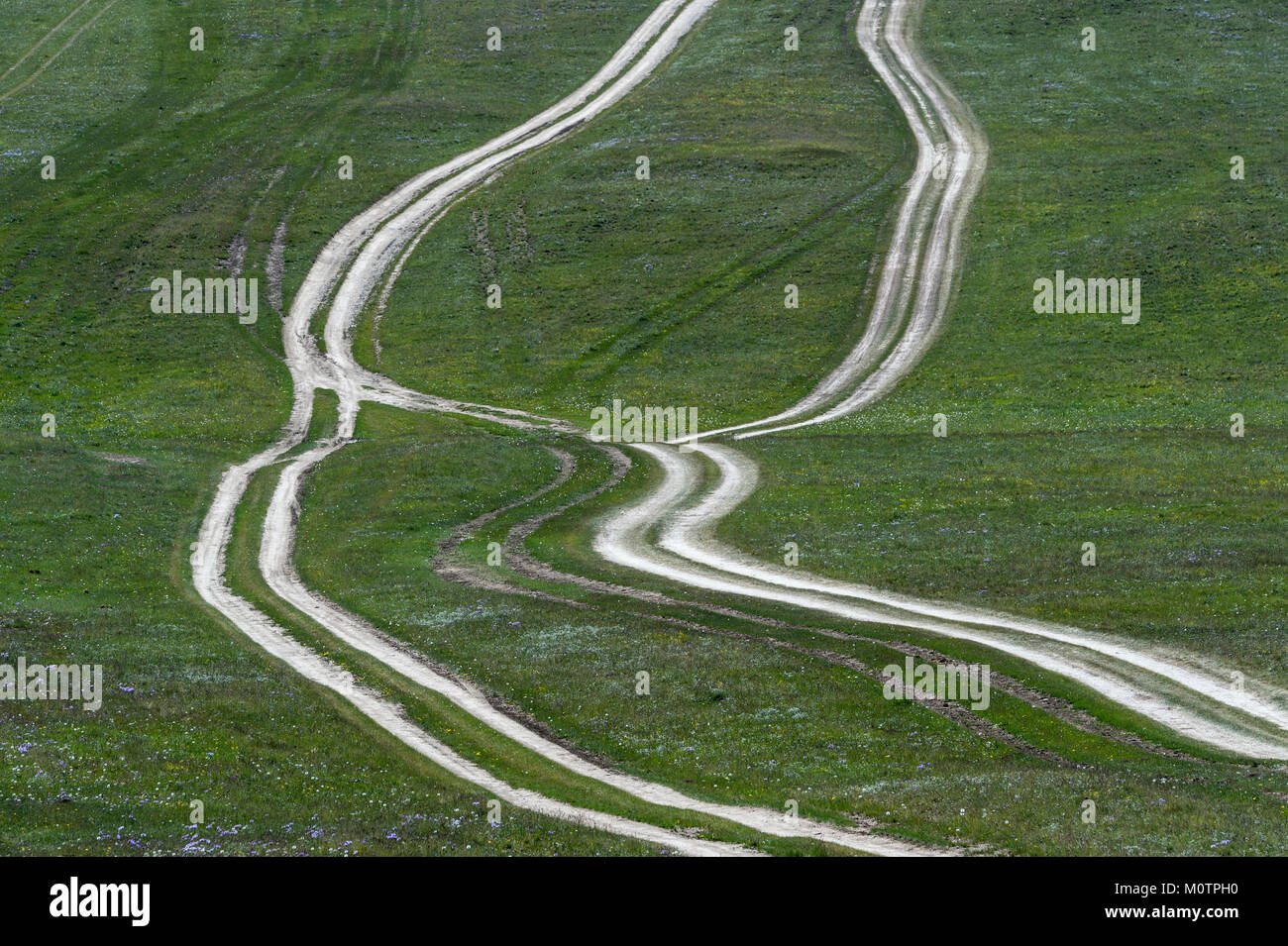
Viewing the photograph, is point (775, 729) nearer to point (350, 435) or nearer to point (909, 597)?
point (909, 597)

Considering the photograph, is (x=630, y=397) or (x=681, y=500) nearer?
(x=681, y=500)

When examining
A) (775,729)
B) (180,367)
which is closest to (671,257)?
(180,367)

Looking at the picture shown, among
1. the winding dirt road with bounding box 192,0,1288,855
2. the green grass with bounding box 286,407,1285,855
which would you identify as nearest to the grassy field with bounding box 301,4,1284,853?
the green grass with bounding box 286,407,1285,855

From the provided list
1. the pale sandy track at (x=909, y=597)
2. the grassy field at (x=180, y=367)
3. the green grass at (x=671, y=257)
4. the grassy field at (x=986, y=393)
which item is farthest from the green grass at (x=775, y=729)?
the green grass at (x=671, y=257)

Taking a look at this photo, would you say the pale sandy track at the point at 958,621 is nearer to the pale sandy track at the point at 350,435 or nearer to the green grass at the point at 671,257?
the pale sandy track at the point at 350,435

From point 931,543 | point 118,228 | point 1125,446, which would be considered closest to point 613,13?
point 118,228

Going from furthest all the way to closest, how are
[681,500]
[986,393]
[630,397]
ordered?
[630,397], [986,393], [681,500]

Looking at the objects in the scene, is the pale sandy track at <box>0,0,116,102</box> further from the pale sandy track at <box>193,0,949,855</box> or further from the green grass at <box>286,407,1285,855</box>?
the green grass at <box>286,407,1285,855</box>

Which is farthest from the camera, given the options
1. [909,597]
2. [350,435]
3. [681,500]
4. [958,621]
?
[350,435]
